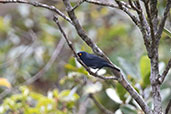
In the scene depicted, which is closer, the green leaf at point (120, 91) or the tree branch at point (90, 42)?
the tree branch at point (90, 42)

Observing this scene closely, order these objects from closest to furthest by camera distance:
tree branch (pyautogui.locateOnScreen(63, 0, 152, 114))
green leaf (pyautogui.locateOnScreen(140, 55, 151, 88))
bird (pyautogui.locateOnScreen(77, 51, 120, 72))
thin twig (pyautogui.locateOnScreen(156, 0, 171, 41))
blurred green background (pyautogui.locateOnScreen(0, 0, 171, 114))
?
thin twig (pyautogui.locateOnScreen(156, 0, 171, 41))
tree branch (pyautogui.locateOnScreen(63, 0, 152, 114))
bird (pyautogui.locateOnScreen(77, 51, 120, 72))
green leaf (pyautogui.locateOnScreen(140, 55, 151, 88))
blurred green background (pyautogui.locateOnScreen(0, 0, 171, 114))

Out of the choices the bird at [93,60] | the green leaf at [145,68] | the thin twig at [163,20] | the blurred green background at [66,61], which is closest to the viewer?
the thin twig at [163,20]

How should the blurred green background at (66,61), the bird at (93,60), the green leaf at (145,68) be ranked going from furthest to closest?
the blurred green background at (66,61) < the green leaf at (145,68) < the bird at (93,60)

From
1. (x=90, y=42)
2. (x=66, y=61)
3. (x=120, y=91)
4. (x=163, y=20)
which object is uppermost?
(x=66, y=61)

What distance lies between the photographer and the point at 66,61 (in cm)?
416

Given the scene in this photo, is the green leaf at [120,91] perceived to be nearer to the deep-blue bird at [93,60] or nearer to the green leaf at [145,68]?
the green leaf at [145,68]

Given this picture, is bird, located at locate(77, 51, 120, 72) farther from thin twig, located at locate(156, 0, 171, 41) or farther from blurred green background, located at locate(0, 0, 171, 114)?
thin twig, located at locate(156, 0, 171, 41)

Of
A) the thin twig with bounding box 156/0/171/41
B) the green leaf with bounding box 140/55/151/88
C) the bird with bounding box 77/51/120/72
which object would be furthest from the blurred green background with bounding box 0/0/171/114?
the thin twig with bounding box 156/0/171/41

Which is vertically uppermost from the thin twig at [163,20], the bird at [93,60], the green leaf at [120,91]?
the bird at [93,60]

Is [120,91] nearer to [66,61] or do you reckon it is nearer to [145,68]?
[145,68]

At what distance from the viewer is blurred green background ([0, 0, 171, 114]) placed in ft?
7.66

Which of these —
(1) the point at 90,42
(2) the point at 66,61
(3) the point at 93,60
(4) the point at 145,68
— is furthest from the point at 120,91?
(2) the point at 66,61

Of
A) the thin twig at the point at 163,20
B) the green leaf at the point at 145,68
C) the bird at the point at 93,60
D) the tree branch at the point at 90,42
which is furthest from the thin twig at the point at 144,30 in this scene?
the green leaf at the point at 145,68

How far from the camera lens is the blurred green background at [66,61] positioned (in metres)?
2.34
